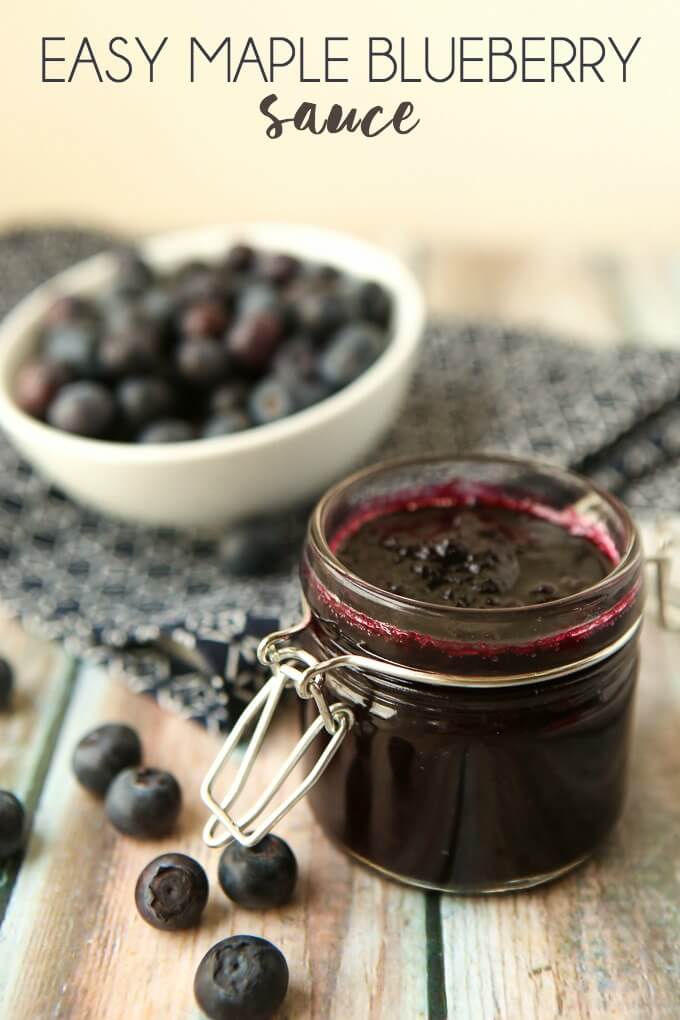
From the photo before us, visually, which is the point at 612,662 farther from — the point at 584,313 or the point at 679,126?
the point at 679,126

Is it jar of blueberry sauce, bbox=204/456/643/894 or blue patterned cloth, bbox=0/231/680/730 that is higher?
jar of blueberry sauce, bbox=204/456/643/894

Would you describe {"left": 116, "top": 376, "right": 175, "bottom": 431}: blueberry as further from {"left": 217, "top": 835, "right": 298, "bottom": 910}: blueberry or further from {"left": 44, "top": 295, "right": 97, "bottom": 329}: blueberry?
{"left": 217, "top": 835, "right": 298, "bottom": 910}: blueberry

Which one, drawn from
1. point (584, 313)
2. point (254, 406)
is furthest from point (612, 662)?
point (584, 313)

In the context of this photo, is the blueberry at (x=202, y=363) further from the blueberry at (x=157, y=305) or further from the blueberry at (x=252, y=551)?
the blueberry at (x=252, y=551)

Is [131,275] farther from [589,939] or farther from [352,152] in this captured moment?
[589,939]

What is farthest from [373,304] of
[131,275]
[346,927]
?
[346,927]

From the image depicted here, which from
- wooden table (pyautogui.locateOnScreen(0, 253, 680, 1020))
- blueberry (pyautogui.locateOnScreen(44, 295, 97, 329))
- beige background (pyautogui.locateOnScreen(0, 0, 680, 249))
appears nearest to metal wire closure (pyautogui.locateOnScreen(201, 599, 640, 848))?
wooden table (pyautogui.locateOnScreen(0, 253, 680, 1020))
